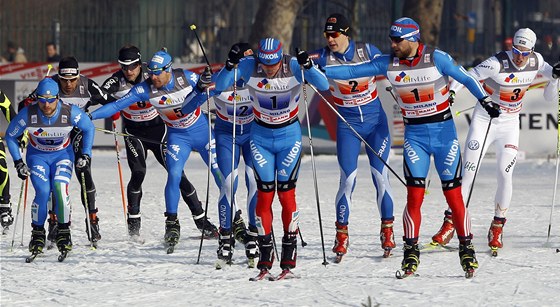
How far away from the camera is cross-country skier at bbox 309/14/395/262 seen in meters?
12.2

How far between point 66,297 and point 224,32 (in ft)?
53.5

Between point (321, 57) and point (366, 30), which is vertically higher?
point (321, 57)

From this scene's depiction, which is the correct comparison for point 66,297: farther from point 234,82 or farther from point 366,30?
point 366,30

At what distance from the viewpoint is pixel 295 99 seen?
1130 centimetres

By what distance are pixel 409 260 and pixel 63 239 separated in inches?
134

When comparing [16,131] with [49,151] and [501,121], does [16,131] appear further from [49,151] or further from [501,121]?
[501,121]

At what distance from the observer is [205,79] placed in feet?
38.7

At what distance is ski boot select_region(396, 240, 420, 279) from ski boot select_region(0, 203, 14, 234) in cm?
503

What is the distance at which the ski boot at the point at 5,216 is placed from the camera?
564 inches

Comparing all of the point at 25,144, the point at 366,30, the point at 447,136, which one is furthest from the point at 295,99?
the point at 366,30

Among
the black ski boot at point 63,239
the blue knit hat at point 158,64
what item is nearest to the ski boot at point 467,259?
the blue knit hat at point 158,64

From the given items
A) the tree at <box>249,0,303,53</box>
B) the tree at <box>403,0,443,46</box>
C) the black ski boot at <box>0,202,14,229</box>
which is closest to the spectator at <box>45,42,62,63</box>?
the tree at <box>249,0,303,53</box>

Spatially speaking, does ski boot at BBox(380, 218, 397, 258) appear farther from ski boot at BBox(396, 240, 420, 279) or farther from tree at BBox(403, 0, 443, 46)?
tree at BBox(403, 0, 443, 46)

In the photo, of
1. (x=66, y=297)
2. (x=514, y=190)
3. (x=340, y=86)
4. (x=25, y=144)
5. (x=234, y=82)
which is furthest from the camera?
(x=514, y=190)
